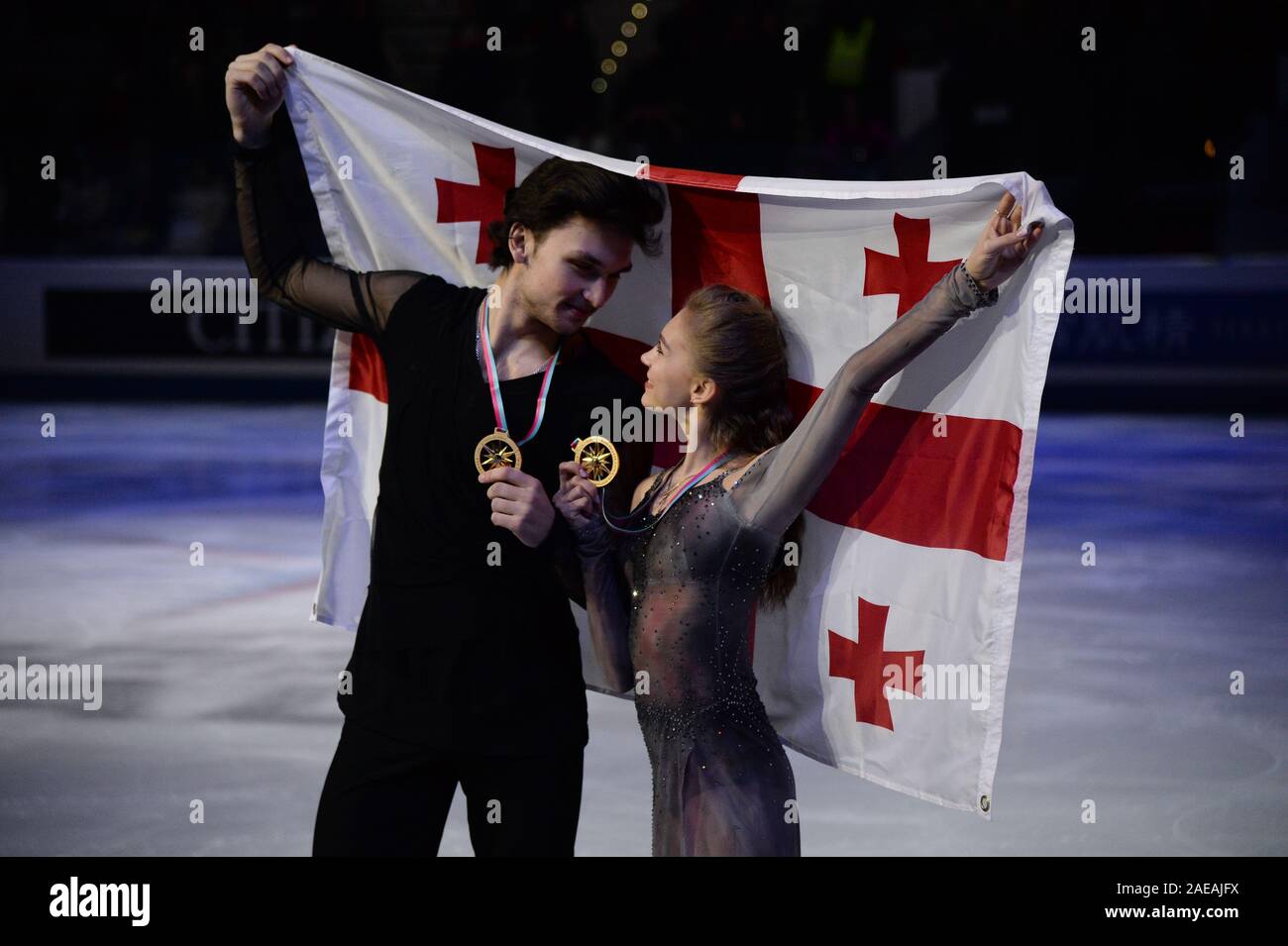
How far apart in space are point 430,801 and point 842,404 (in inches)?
39.9

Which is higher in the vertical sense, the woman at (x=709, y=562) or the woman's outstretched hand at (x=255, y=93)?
the woman's outstretched hand at (x=255, y=93)

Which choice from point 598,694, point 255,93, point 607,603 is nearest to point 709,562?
point 607,603

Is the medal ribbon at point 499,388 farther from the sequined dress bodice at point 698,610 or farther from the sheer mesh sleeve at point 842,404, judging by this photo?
the sheer mesh sleeve at point 842,404

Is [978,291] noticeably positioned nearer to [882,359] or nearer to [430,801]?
[882,359]

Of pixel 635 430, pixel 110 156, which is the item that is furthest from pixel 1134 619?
pixel 110 156

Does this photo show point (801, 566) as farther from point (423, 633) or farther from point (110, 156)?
point (110, 156)

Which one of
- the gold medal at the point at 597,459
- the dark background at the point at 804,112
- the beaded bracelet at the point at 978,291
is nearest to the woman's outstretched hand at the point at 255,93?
the gold medal at the point at 597,459

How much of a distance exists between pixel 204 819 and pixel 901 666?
83.1 inches

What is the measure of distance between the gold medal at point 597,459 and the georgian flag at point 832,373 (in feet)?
1.29

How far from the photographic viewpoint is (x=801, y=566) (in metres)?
3.21

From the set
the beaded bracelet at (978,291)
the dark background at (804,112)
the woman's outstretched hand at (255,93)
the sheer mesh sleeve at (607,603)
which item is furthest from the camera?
the dark background at (804,112)

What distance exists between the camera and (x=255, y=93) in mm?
3025

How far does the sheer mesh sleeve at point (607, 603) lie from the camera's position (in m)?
2.85

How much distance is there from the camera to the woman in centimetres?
278
